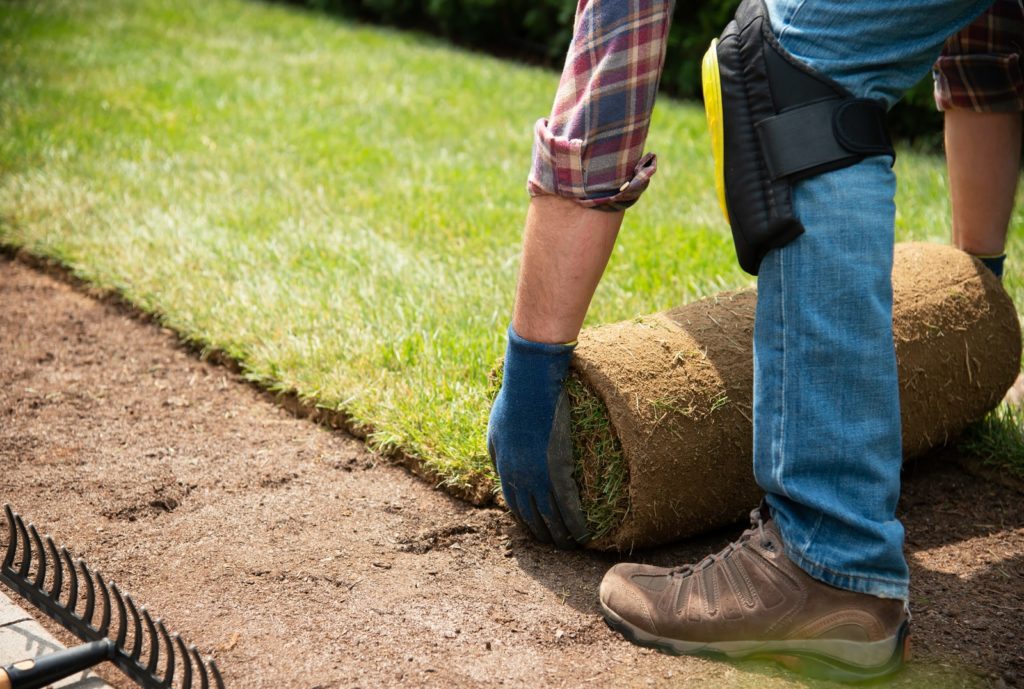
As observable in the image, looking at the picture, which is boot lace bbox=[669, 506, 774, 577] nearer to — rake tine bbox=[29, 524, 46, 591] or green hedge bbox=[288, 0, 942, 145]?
rake tine bbox=[29, 524, 46, 591]

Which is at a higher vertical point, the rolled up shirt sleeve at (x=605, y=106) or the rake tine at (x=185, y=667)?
the rolled up shirt sleeve at (x=605, y=106)

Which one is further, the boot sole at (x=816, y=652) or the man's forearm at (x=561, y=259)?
the man's forearm at (x=561, y=259)

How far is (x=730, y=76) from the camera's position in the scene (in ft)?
5.80

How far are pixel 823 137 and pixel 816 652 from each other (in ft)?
2.90

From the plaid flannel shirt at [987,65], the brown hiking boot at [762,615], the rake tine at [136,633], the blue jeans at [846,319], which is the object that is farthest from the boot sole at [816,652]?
the plaid flannel shirt at [987,65]

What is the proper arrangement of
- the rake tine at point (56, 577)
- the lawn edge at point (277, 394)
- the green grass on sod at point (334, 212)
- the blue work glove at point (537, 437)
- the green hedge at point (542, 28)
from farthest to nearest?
the green hedge at point (542, 28) → the green grass on sod at point (334, 212) → the lawn edge at point (277, 394) → the blue work glove at point (537, 437) → the rake tine at point (56, 577)

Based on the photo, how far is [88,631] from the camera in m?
1.87

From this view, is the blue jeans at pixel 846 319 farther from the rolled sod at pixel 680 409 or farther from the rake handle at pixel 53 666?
the rake handle at pixel 53 666

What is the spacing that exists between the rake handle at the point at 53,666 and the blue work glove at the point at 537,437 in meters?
0.83

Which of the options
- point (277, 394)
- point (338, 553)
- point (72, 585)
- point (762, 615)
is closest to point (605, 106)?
point (762, 615)

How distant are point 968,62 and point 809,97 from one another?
3.82ft

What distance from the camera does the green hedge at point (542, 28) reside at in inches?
278

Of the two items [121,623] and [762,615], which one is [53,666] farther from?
[762,615]

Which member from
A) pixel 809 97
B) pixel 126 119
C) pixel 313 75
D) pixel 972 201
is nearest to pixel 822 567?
pixel 809 97
